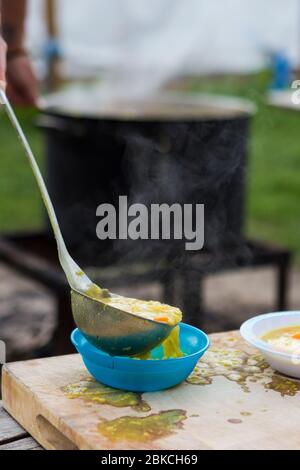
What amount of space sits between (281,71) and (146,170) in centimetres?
255

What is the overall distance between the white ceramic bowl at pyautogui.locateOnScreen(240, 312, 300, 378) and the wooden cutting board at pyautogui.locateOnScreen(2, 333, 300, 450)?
1.1 inches

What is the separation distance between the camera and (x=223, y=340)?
1694mm

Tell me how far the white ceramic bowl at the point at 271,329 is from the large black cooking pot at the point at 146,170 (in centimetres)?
152

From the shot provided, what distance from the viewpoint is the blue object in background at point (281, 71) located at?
5.30 m

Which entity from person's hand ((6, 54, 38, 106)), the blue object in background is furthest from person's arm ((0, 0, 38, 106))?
the blue object in background

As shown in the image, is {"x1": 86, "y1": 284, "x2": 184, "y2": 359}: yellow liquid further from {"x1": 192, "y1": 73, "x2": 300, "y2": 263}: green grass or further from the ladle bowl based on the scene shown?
{"x1": 192, "y1": 73, "x2": 300, "y2": 263}: green grass

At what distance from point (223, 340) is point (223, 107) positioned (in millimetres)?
2225

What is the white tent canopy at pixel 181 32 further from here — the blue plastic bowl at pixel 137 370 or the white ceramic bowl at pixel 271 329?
the blue plastic bowl at pixel 137 370

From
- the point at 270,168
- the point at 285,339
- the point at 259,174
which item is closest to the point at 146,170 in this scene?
the point at 285,339

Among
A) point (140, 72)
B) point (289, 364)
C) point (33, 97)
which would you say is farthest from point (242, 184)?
point (140, 72)

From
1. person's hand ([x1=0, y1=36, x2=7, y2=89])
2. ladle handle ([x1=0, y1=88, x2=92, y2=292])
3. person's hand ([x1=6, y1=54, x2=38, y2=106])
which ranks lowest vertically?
ladle handle ([x1=0, y1=88, x2=92, y2=292])

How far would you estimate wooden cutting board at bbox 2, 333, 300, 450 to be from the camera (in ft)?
4.10

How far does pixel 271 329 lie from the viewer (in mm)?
1636

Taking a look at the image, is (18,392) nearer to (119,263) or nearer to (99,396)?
(99,396)
